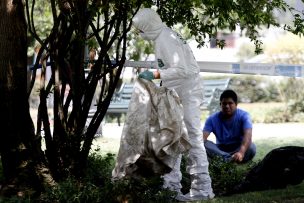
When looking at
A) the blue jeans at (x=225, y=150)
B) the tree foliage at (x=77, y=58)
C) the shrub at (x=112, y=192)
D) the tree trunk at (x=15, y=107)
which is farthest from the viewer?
the blue jeans at (x=225, y=150)

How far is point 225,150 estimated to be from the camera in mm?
9320

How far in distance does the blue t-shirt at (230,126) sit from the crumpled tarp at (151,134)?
2991 millimetres

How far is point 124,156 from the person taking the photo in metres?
6.19

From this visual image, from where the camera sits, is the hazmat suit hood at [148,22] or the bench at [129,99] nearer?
the hazmat suit hood at [148,22]

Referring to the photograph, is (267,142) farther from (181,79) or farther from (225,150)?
(181,79)

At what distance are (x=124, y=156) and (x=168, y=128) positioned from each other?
442mm

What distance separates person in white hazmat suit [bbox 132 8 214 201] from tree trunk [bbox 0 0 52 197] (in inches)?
39.9

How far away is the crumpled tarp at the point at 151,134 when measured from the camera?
612cm

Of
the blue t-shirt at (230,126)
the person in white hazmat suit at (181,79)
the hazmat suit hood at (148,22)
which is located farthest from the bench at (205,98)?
the hazmat suit hood at (148,22)

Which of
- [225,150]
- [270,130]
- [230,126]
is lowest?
[270,130]

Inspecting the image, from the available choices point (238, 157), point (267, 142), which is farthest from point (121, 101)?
point (238, 157)

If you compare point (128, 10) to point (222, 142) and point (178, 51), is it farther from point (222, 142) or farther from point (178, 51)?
point (222, 142)

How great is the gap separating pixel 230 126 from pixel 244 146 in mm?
427

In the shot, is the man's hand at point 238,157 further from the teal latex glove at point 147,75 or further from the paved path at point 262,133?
the paved path at point 262,133
